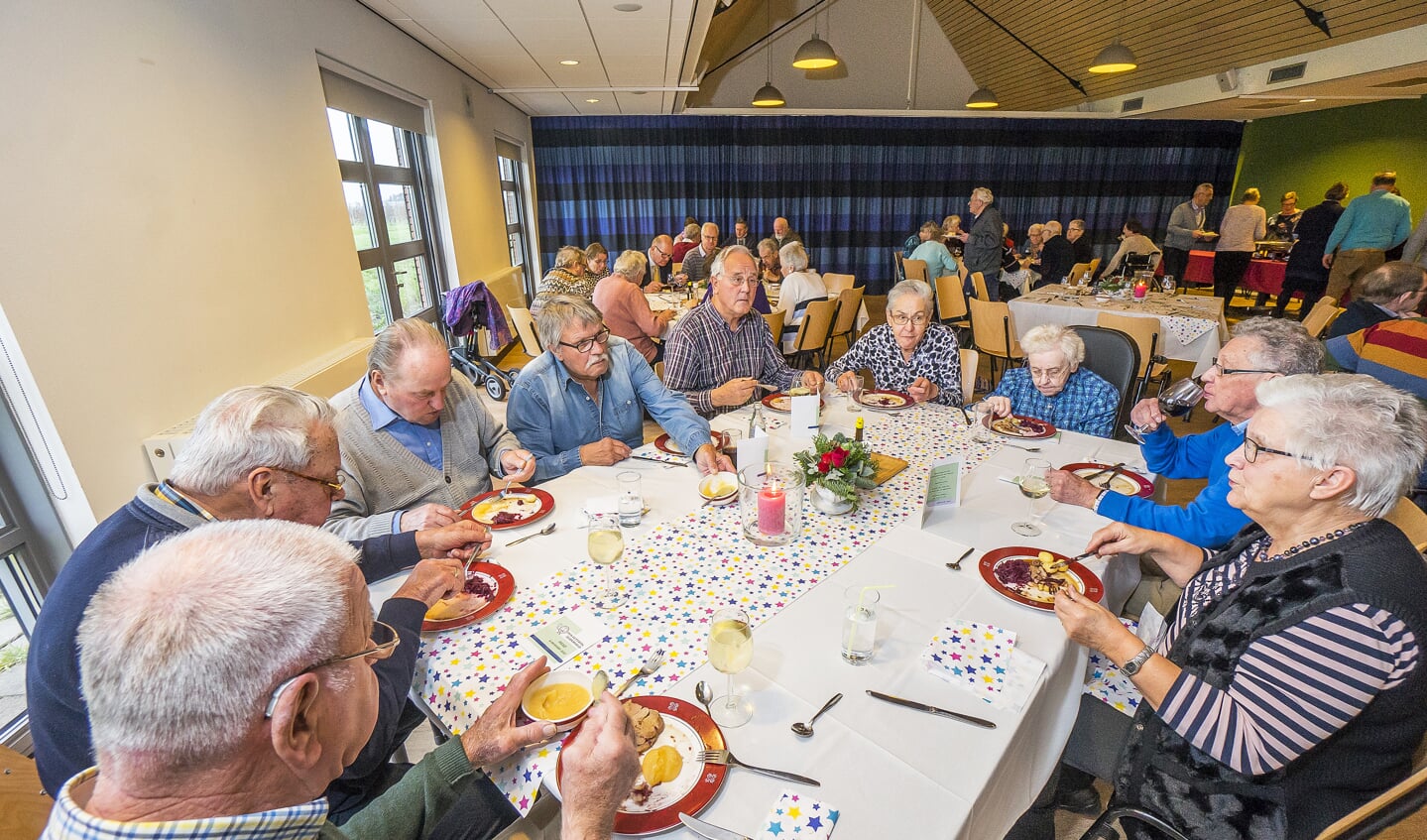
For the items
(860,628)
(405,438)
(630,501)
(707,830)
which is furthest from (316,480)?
(860,628)

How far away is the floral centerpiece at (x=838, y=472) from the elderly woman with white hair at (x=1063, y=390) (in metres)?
0.95

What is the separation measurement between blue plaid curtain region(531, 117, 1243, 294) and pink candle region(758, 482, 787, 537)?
31.9ft

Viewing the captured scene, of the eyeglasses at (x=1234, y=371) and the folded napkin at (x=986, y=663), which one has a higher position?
the eyeglasses at (x=1234, y=371)

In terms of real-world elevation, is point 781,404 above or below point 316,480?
below

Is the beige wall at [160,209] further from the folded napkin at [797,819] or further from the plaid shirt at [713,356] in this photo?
the folded napkin at [797,819]

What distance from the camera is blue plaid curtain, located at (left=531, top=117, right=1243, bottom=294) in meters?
10.2

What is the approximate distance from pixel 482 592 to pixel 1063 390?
7.87 feet

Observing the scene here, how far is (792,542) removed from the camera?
5.41 ft

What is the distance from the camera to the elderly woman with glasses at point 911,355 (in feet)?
9.50

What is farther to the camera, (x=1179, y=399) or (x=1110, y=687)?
(x=1179, y=399)

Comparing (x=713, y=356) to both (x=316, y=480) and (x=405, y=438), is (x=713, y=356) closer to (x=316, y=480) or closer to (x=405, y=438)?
(x=405, y=438)

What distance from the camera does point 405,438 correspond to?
2.01 metres

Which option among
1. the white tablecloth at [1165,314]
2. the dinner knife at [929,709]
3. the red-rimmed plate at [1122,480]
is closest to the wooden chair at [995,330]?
the white tablecloth at [1165,314]

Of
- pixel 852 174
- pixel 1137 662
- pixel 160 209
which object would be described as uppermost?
pixel 852 174
